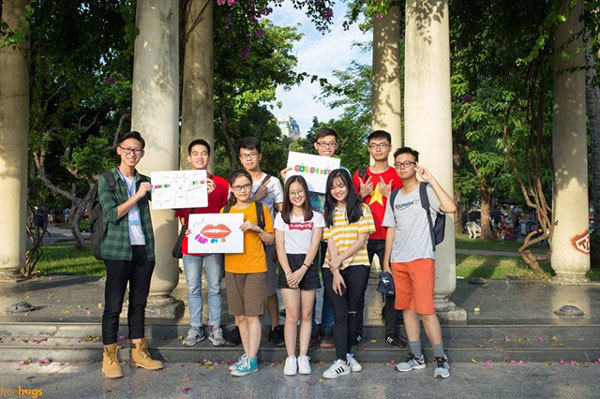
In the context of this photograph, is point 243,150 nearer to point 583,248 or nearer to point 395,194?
point 395,194

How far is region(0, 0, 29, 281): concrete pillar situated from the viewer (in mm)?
9406

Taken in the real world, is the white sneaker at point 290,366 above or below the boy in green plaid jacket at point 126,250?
below

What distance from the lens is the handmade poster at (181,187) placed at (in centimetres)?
511

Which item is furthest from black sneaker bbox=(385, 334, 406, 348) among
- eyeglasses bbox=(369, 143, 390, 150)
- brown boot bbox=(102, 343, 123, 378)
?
brown boot bbox=(102, 343, 123, 378)

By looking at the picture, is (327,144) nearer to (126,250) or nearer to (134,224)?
(134,224)

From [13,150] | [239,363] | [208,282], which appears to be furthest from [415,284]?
[13,150]

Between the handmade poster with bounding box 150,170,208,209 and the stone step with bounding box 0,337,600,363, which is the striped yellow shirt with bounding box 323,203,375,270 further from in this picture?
the handmade poster with bounding box 150,170,208,209

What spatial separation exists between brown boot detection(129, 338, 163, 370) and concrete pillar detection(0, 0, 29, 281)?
579 centimetres

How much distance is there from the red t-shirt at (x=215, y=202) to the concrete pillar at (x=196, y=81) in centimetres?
379

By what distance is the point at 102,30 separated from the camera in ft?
33.1

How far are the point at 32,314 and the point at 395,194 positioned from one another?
15.7 ft

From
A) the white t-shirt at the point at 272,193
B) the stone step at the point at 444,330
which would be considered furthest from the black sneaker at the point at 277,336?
the white t-shirt at the point at 272,193

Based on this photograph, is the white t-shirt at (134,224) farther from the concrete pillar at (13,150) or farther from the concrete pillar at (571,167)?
the concrete pillar at (571,167)

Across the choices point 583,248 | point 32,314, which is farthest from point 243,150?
point 583,248
